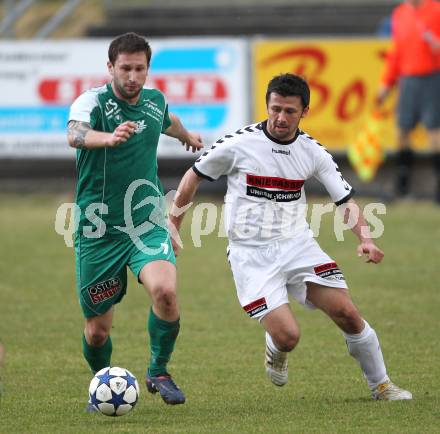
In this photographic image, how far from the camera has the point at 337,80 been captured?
1606 cm

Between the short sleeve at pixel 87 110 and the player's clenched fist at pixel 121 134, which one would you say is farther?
the short sleeve at pixel 87 110

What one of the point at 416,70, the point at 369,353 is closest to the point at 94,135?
the point at 369,353

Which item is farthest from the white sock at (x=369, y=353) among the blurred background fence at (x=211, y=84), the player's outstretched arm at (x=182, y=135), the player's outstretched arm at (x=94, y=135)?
the blurred background fence at (x=211, y=84)

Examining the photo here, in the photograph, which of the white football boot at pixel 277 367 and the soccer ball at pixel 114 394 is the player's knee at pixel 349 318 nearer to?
the white football boot at pixel 277 367

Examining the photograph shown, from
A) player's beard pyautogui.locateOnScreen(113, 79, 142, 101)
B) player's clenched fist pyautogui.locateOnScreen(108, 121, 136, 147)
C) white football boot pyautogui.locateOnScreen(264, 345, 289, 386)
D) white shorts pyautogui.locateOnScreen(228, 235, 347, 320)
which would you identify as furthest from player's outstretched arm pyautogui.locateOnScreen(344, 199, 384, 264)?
Answer: player's clenched fist pyautogui.locateOnScreen(108, 121, 136, 147)

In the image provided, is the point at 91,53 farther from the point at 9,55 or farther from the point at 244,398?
the point at 244,398

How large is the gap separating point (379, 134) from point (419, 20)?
159 cm

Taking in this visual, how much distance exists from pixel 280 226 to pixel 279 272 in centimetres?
29

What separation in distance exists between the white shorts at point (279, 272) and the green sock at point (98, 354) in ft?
2.85

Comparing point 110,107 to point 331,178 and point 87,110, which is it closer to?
point 87,110

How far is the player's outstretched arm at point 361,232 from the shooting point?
6.83 m

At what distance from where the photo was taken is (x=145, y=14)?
1917cm

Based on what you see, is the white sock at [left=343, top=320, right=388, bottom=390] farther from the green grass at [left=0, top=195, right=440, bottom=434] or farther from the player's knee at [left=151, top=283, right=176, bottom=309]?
the player's knee at [left=151, top=283, right=176, bottom=309]

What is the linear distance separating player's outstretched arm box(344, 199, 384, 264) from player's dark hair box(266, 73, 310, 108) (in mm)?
693
